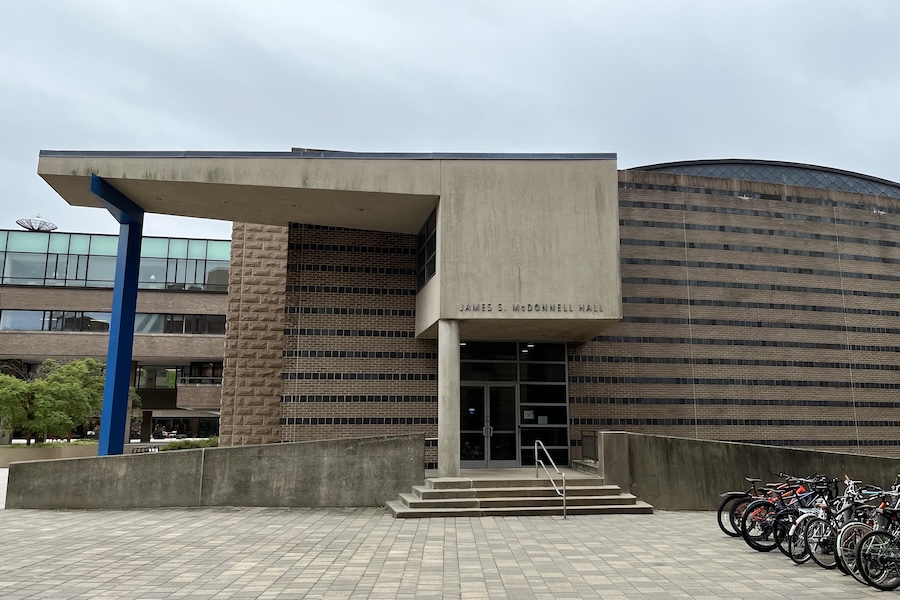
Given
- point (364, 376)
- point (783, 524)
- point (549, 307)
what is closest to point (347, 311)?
point (364, 376)

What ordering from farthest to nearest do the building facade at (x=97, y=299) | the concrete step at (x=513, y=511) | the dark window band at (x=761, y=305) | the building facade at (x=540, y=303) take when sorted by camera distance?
the building facade at (x=97, y=299), the dark window band at (x=761, y=305), the building facade at (x=540, y=303), the concrete step at (x=513, y=511)

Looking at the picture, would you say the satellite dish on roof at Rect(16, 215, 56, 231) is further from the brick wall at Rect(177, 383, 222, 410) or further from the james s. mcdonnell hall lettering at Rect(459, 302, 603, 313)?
the james s. mcdonnell hall lettering at Rect(459, 302, 603, 313)

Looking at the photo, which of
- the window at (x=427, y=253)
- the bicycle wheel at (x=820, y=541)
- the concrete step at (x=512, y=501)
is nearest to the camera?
the bicycle wheel at (x=820, y=541)

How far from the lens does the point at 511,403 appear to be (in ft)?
58.3

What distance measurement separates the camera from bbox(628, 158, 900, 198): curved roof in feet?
75.6

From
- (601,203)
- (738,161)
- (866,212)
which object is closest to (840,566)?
(601,203)

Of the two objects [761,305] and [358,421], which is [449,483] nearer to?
[358,421]

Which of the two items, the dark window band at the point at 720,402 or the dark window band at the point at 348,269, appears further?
the dark window band at the point at 720,402

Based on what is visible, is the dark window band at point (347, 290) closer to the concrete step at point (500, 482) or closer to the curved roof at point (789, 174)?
the concrete step at point (500, 482)

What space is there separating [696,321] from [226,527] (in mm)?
Answer: 13716

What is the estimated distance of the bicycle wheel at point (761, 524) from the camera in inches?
381

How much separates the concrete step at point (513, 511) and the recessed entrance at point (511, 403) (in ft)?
13.7

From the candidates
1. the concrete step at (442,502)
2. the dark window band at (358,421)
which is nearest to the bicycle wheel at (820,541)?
the concrete step at (442,502)

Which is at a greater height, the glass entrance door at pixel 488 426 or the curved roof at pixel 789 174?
the curved roof at pixel 789 174
